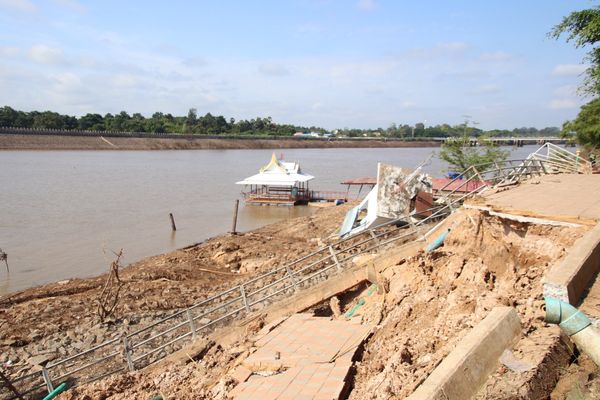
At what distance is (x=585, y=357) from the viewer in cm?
426

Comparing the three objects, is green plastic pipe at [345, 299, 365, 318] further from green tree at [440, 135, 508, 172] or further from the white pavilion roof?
the white pavilion roof

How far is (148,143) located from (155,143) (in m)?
1.32

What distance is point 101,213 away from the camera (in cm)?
3009

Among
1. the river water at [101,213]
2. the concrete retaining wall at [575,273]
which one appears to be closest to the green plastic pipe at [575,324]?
the concrete retaining wall at [575,273]

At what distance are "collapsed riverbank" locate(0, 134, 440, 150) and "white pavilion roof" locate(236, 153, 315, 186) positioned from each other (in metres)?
57.9

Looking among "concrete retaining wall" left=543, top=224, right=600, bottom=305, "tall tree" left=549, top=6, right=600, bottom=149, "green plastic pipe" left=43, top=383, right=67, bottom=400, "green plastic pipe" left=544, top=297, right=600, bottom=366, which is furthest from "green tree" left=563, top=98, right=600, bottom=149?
"green plastic pipe" left=43, top=383, right=67, bottom=400

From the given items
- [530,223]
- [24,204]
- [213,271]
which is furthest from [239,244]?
[24,204]

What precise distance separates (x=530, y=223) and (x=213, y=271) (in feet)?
34.9

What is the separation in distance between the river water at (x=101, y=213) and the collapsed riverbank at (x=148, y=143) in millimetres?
21690

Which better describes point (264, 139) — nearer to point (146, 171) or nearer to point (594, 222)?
point (146, 171)

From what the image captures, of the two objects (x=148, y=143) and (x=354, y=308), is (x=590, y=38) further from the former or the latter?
(x=148, y=143)

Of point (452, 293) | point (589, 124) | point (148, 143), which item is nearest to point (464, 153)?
point (589, 124)

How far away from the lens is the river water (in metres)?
19.9

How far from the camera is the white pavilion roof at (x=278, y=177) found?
3388 cm
